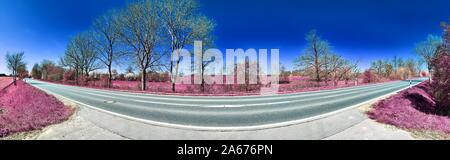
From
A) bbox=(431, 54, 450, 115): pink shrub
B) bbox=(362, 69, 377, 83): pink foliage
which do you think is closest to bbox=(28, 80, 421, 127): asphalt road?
bbox=(431, 54, 450, 115): pink shrub

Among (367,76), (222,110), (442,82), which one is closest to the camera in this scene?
(222,110)

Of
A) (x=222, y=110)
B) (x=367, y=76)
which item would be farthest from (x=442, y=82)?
(x=367, y=76)

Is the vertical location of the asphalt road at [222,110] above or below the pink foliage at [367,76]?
below

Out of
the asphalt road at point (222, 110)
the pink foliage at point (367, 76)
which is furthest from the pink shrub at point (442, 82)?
the pink foliage at point (367, 76)

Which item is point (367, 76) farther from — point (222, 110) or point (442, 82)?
point (222, 110)

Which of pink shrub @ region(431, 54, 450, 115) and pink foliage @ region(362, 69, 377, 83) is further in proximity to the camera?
pink foliage @ region(362, 69, 377, 83)

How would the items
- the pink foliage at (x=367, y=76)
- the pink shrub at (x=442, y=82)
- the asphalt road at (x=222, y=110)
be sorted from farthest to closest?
the pink foliage at (x=367, y=76) → the pink shrub at (x=442, y=82) → the asphalt road at (x=222, y=110)

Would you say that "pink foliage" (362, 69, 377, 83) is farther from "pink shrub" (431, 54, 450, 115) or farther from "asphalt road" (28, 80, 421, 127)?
"asphalt road" (28, 80, 421, 127)

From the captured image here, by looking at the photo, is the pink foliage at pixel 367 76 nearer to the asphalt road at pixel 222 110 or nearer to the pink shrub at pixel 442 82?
the pink shrub at pixel 442 82

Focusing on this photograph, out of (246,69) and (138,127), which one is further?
(246,69)
